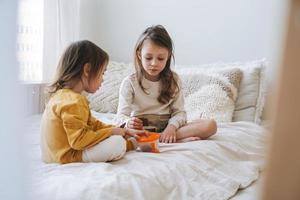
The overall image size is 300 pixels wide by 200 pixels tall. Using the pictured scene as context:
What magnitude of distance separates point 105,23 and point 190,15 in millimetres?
564

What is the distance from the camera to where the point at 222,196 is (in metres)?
0.77

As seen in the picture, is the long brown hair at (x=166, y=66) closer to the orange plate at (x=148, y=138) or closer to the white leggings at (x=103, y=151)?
the orange plate at (x=148, y=138)

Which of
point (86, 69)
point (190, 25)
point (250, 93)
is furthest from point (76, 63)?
point (190, 25)

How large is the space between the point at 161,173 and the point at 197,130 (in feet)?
1.12

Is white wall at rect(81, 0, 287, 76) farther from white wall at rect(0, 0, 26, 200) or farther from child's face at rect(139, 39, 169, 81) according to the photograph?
white wall at rect(0, 0, 26, 200)

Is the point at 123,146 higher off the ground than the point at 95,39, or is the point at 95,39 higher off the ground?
the point at 95,39

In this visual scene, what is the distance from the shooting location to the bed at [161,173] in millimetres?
637

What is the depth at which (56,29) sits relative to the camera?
1.88m

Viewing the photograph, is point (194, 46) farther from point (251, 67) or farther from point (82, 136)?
point (82, 136)

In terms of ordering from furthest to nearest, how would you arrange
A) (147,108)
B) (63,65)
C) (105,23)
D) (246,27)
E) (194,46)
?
1. (105,23)
2. (194,46)
3. (246,27)
4. (147,108)
5. (63,65)

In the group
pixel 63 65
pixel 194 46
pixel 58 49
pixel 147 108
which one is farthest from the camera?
pixel 58 49

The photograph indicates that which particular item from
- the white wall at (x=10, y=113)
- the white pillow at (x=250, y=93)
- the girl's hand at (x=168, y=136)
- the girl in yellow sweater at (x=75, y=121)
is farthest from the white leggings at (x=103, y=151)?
the white pillow at (x=250, y=93)

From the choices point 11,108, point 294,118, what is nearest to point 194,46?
point 11,108

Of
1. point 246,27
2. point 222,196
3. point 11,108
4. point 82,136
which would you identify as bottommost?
point 222,196
